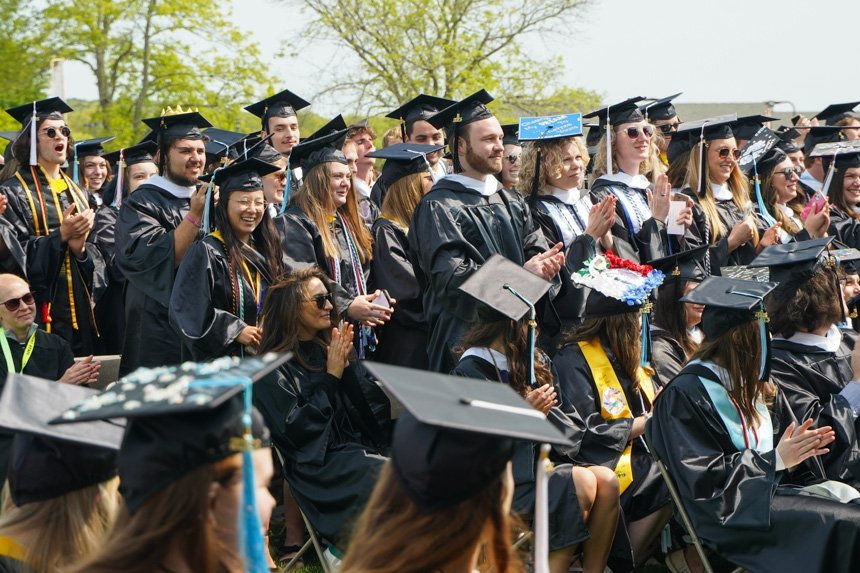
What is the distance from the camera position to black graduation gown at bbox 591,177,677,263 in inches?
277

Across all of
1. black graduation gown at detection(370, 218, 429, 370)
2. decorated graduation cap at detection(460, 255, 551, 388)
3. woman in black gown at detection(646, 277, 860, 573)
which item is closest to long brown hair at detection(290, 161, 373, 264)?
black graduation gown at detection(370, 218, 429, 370)

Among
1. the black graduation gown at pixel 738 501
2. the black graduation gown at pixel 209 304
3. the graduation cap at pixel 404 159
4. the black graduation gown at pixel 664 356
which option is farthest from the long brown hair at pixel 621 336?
the graduation cap at pixel 404 159

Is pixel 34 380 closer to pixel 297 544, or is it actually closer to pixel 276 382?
pixel 276 382

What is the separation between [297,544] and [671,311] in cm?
248

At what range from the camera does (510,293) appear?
5145 mm

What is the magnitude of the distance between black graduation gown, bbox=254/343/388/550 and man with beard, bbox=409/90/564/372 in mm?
979

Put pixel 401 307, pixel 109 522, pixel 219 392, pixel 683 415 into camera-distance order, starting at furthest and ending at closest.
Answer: pixel 401 307, pixel 683 415, pixel 109 522, pixel 219 392

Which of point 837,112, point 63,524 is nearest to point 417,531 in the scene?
point 63,524

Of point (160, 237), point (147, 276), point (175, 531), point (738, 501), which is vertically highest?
point (160, 237)

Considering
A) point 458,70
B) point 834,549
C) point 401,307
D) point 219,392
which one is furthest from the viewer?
point 458,70

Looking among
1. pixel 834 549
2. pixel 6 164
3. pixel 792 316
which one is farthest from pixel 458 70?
pixel 834 549

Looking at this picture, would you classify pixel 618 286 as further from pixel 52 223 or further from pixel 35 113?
pixel 35 113

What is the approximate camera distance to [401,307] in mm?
6797

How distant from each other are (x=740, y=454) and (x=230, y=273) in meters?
2.85
